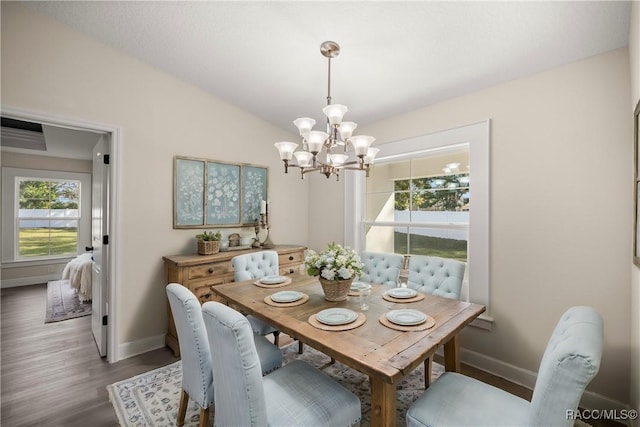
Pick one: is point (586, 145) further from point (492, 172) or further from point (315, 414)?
point (315, 414)

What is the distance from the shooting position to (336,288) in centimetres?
192

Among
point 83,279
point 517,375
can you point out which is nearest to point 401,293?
point 517,375

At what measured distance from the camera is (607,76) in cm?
191

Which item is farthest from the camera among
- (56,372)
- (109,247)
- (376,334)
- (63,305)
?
(63,305)

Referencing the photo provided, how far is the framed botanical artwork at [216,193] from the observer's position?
10.00 feet

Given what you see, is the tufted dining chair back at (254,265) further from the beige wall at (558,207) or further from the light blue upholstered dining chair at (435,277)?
the beige wall at (558,207)

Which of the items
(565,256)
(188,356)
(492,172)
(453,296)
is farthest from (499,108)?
(188,356)

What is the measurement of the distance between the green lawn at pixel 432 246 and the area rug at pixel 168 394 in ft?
3.46

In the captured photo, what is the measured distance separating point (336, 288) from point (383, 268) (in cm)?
94

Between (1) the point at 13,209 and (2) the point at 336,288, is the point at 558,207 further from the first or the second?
(1) the point at 13,209

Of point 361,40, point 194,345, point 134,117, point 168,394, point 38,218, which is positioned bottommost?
point 168,394

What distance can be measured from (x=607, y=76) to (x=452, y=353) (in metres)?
2.16

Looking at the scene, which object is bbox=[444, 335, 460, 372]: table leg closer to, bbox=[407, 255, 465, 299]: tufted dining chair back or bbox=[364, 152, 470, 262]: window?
bbox=[407, 255, 465, 299]: tufted dining chair back

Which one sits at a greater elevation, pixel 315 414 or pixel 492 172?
pixel 492 172
